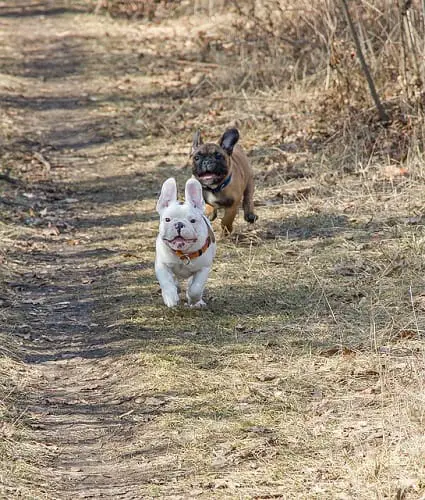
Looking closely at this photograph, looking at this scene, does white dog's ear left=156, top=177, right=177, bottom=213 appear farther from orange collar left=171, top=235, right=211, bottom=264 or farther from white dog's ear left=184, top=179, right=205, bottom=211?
orange collar left=171, top=235, right=211, bottom=264

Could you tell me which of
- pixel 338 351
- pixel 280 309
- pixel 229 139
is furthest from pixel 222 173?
pixel 338 351

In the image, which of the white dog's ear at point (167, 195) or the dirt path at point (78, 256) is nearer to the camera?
the dirt path at point (78, 256)

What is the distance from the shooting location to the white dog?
25.4 feet

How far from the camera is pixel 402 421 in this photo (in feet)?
18.9

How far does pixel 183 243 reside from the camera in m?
7.75

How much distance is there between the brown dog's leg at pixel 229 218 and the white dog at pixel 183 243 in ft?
6.17

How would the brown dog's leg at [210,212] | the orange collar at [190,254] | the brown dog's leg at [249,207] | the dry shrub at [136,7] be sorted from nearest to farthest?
the orange collar at [190,254] < the brown dog's leg at [210,212] < the brown dog's leg at [249,207] < the dry shrub at [136,7]

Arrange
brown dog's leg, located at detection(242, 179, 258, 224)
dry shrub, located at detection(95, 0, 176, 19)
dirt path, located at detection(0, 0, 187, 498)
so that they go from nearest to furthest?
1. dirt path, located at detection(0, 0, 187, 498)
2. brown dog's leg, located at detection(242, 179, 258, 224)
3. dry shrub, located at detection(95, 0, 176, 19)

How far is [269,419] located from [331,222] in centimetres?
480

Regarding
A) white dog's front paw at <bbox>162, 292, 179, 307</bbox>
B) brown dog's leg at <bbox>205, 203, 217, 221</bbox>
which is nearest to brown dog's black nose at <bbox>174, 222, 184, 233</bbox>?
white dog's front paw at <bbox>162, 292, 179, 307</bbox>

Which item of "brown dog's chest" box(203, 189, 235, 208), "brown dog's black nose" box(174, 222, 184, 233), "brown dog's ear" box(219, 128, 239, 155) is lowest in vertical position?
"brown dog's chest" box(203, 189, 235, 208)

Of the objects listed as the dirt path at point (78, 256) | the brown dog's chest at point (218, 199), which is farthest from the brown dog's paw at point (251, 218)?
the dirt path at point (78, 256)

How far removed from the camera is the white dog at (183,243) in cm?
774

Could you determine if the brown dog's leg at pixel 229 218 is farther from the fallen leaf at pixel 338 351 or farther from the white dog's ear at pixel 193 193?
the fallen leaf at pixel 338 351
